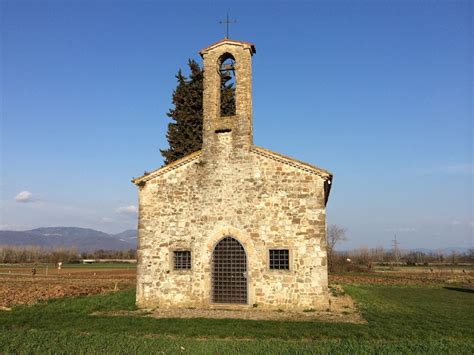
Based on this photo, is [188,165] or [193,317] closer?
[193,317]

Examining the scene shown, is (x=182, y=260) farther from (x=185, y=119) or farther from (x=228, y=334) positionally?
(x=185, y=119)

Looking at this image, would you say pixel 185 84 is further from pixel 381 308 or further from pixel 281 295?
pixel 381 308

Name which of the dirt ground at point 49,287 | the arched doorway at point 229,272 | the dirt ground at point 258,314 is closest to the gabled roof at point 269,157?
the arched doorway at point 229,272

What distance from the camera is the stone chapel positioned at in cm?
1569

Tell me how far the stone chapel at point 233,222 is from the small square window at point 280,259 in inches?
1.6

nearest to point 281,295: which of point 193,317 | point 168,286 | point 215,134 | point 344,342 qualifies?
point 193,317

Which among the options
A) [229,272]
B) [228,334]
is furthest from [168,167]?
[228,334]

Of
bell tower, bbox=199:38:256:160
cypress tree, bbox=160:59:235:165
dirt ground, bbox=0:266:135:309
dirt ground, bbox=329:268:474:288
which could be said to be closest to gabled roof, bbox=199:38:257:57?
bell tower, bbox=199:38:256:160

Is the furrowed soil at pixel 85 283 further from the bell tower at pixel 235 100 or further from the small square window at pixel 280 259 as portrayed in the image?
the bell tower at pixel 235 100

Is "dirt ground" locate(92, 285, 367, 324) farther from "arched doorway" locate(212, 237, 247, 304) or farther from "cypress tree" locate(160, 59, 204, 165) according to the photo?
"cypress tree" locate(160, 59, 204, 165)

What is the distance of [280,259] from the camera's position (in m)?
15.9

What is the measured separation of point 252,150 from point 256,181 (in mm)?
1338

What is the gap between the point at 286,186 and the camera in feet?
53.3

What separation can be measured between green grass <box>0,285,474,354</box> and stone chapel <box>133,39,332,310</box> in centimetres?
277
